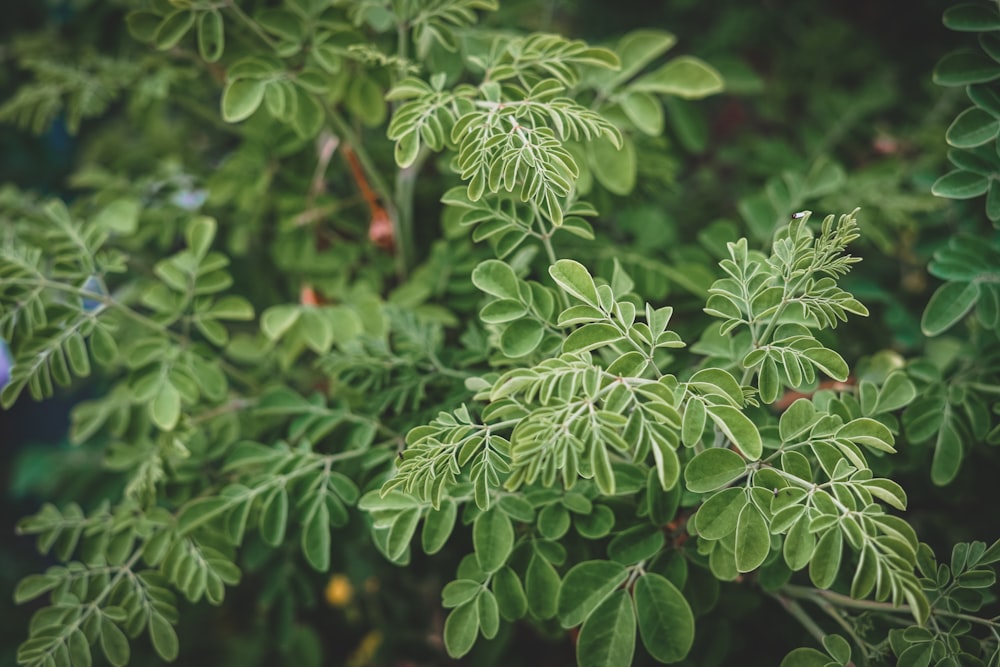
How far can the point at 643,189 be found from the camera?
108 centimetres

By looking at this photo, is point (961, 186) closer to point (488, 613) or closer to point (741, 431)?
point (741, 431)

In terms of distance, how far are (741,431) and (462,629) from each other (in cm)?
34

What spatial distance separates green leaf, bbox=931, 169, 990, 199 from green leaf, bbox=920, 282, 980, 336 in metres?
0.11

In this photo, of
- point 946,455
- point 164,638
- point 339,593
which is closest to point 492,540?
point 164,638

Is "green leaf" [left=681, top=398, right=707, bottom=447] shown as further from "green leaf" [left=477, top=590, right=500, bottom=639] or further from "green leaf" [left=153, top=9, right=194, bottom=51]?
"green leaf" [left=153, top=9, right=194, bottom=51]

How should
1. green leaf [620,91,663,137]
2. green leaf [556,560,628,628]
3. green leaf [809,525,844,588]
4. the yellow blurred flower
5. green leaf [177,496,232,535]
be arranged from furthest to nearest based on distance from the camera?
the yellow blurred flower < green leaf [620,91,663,137] < green leaf [177,496,232,535] < green leaf [556,560,628,628] < green leaf [809,525,844,588]

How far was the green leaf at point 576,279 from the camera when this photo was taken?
0.63 m

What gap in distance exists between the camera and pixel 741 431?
588mm

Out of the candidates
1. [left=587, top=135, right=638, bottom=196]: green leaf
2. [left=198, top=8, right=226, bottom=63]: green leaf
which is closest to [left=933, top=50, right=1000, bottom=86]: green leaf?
[left=587, top=135, right=638, bottom=196]: green leaf

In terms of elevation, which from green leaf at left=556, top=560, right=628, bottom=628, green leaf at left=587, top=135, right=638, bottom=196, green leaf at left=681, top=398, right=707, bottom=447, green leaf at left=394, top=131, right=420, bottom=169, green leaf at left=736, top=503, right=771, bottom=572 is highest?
green leaf at left=394, top=131, right=420, bottom=169

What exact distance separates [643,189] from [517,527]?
1.88ft

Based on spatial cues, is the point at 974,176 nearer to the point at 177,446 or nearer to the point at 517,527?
the point at 517,527

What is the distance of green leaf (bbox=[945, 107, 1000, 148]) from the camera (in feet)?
2.46

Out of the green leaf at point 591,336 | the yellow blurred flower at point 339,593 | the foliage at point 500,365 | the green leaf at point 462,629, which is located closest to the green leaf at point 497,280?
the foliage at point 500,365
